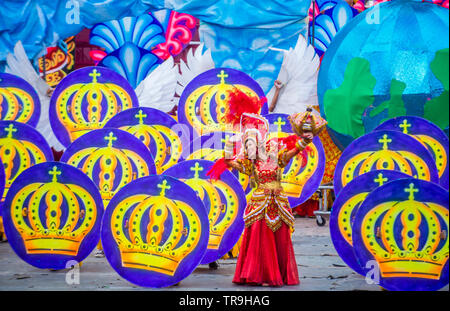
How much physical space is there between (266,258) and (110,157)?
69.7 inches

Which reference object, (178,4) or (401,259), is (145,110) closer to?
(178,4)

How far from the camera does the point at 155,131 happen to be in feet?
20.9

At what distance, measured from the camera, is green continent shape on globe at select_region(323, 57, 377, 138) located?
7.15 m

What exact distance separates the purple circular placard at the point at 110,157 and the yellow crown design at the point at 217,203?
527 millimetres

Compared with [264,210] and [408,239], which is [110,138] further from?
[408,239]

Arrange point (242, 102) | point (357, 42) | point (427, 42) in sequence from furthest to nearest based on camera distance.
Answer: point (357, 42), point (427, 42), point (242, 102)

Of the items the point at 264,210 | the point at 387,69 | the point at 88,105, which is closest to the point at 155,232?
the point at 264,210

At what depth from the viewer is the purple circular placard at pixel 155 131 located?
6332 mm

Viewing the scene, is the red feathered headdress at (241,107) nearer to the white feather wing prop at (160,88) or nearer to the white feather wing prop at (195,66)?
the white feather wing prop at (195,66)

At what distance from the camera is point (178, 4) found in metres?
8.28

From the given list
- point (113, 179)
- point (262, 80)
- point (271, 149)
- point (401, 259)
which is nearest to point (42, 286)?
point (113, 179)

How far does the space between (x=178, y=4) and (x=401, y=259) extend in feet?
16.4

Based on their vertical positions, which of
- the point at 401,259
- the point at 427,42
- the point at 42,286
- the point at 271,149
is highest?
the point at 427,42

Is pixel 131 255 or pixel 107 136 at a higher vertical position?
pixel 107 136
